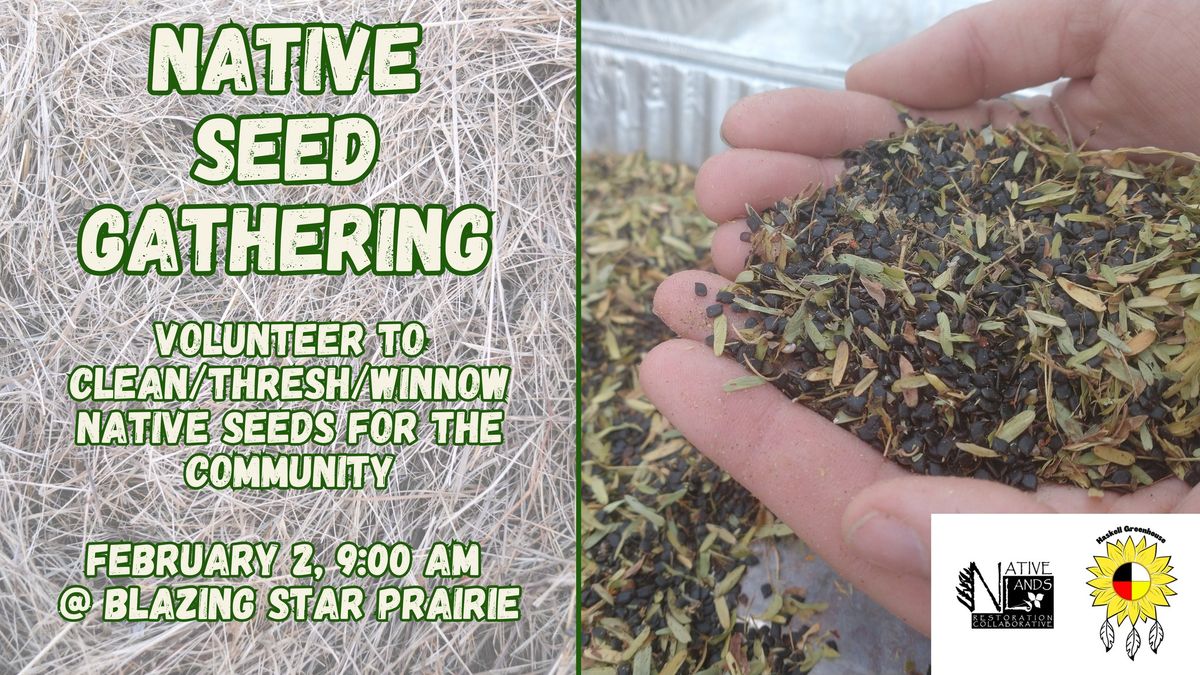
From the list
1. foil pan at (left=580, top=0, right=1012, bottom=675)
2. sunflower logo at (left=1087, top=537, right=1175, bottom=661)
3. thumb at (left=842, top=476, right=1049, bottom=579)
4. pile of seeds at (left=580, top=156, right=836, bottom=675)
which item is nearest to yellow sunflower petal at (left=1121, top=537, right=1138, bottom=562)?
sunflower logo at (left=1087, top=537, right=1175, bottom=661)

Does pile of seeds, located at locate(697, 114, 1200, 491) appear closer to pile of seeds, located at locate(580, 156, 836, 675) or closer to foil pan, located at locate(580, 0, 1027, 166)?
pile of seeds, located at locate(580, 156, 836, 675)

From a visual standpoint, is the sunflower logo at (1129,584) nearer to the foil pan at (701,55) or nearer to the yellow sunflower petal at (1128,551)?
the yellow sunflower petal at (1128,551)

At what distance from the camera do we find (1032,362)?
3.17ft

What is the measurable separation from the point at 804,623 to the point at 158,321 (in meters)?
1.01

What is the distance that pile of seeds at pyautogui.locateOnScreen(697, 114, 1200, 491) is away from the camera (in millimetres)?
945

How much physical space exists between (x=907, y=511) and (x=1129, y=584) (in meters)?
0.33

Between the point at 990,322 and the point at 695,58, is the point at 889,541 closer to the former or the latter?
the point at 990,322

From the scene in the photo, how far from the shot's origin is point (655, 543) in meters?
1.27

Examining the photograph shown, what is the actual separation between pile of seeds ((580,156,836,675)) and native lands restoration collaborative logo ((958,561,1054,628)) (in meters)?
0.32

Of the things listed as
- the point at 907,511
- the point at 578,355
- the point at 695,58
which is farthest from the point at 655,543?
the point at 695,58

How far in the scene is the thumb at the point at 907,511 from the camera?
2.70 ft

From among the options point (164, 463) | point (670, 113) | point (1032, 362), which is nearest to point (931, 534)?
point (1032, 362)

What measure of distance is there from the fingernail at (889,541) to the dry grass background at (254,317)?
1.22 ft

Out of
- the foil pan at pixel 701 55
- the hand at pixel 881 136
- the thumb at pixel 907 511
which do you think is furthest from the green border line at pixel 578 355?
the foil pan at pixel 701 55
